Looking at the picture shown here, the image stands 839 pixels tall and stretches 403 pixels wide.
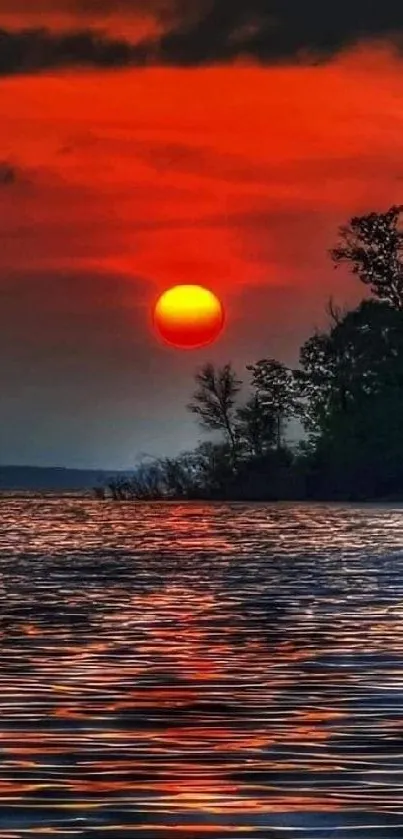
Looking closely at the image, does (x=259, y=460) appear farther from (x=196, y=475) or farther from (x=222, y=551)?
(x=222, y=551)

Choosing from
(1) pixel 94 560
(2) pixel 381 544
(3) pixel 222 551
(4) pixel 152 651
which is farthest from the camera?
(2) pixel 381 544

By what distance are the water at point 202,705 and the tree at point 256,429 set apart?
9300cm

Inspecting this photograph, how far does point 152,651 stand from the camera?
71.3ft

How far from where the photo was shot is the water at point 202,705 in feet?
39.2

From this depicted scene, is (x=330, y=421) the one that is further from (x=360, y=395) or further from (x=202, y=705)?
(x=202, y=705)

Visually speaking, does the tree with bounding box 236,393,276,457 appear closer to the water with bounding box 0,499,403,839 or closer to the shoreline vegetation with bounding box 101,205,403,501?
the shoreline vegetation with bounding box 101,205,403,501

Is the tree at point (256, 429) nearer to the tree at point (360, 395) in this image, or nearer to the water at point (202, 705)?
the tree at point (360, 395)

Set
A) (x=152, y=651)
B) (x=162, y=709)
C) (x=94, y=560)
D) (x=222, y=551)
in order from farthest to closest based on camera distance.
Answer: (x=222, y=551) < (x=94, y=560) < (x=152, y=651) < (x=162, y=709)

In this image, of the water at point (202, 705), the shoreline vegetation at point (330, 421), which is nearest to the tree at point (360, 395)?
the shoreline vegetation at point (330, 421)

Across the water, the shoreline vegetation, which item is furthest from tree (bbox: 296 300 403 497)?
the water

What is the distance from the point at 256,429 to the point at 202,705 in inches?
4608

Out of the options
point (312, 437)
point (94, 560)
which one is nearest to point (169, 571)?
point (94, 560)

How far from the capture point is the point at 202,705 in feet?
55.5

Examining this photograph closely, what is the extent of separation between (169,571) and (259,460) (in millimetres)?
95970
